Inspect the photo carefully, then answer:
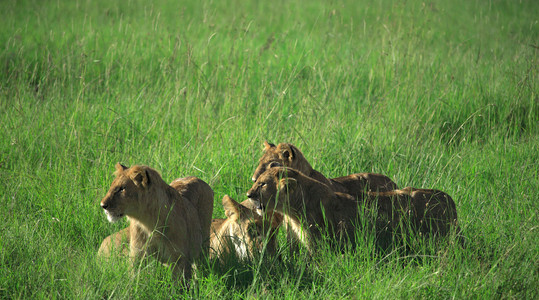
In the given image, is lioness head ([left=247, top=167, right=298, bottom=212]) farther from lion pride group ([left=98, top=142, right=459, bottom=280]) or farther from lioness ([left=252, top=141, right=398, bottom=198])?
lioness ([left=252, top=141, right=398, bottom=198])

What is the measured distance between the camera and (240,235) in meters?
4.30

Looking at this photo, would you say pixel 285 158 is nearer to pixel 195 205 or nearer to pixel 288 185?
pixel 288 185

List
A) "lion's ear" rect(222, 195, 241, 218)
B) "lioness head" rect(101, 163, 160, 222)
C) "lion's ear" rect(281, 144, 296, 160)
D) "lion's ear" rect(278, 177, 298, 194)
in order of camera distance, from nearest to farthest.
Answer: "lioness head" rect(101, 163, 160, 222) → "lion's ear" rect(278, 177, 298, 194) → "lion's ear" rect(222, 195, 241, 218) → "lion's ear" rect(281, 144, 296, 160)

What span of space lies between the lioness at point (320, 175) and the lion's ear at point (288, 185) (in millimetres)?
755

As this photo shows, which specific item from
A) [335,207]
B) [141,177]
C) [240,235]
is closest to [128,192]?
[141,177]

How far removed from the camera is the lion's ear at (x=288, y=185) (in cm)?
399

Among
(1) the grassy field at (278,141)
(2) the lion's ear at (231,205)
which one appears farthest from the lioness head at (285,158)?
(2) the lion's ear at (231,205)

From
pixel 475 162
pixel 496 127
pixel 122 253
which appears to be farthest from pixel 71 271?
pixel 496 127

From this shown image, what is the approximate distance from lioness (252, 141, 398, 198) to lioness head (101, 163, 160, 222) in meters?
1.25

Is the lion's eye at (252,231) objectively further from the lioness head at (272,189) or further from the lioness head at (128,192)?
the lioness head at (128,192)

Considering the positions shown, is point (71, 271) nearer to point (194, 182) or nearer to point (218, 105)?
point (194, 182)

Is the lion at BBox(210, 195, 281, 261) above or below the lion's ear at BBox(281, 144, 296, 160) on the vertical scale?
below

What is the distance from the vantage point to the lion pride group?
151 inches

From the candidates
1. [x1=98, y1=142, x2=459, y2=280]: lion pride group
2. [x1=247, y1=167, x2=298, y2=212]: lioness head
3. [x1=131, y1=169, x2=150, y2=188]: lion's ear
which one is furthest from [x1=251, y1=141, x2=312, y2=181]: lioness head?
[x1=131, y1=169, x2=150, y2=188]: lion's ear
